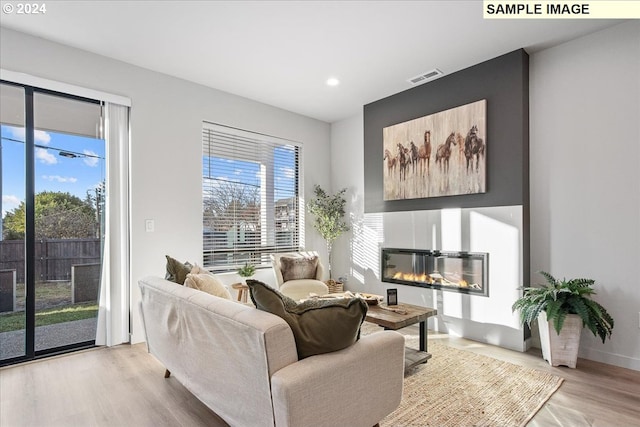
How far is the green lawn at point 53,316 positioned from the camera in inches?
118

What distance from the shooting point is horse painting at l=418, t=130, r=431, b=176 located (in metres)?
3.92

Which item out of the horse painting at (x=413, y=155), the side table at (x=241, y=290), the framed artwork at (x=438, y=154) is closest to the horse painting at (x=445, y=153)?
the framed artwork at (x=438, y=154)

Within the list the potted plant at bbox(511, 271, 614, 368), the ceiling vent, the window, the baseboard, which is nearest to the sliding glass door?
the window

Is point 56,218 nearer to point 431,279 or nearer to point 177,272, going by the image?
point 177,272

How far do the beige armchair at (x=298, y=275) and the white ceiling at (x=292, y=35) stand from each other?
216 centimetres

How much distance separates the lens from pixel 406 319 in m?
2.58

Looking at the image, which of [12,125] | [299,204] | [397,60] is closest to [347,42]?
[397,60]

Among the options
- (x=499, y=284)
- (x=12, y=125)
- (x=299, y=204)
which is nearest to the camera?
(x=12, y=125)

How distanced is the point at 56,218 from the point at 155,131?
1.25 m

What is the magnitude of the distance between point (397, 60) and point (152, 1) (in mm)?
2213

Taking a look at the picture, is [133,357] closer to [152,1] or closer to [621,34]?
[152,1]

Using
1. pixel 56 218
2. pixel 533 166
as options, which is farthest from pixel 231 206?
pixel 533 166

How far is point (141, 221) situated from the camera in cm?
352

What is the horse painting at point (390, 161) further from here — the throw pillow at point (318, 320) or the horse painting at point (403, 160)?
the throw pillow at point (318, 320)
